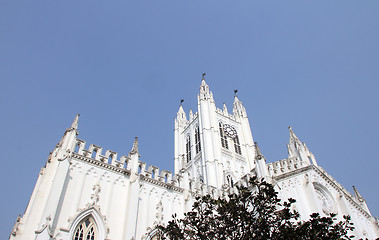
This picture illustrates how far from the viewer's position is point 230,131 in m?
55.5

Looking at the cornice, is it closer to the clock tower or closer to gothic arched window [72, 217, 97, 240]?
gothic arched window [72, 217, 97, 240]

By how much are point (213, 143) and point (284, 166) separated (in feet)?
78.1

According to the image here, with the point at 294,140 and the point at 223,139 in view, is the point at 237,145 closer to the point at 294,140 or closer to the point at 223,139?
the point at 223,139

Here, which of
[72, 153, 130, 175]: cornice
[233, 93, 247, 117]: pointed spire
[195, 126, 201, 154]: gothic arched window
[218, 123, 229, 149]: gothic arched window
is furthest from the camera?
[233, 93, 247, 117]: pointed spire

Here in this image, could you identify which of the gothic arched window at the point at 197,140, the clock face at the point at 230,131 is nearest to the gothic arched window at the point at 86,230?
the gothic arched window at the point at 197,140

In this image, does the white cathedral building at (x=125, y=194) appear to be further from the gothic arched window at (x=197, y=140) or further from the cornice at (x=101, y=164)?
the gothic arched window at (x=197, y=140)

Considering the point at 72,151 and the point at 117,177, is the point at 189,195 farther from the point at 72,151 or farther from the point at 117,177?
the point at 72,151

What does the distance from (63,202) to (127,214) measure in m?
4.26

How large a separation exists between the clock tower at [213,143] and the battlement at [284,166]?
17.8m

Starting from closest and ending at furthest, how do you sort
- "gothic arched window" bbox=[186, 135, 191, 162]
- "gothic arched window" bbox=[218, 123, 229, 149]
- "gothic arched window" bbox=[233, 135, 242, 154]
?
"gothic arched window" bbox=[218, 123, 229, 149] < "gothic arched window" bbox=[186, 135, 191, 162] < "gothic arched window" bbox=[233, 135, 242, 154]

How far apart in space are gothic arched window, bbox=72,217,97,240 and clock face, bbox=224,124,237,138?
126ft

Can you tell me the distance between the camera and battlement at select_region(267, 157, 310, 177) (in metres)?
24.1

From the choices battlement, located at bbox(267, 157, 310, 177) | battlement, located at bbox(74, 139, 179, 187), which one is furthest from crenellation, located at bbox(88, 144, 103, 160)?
battlement, located at bbox(267, 157, 310, 177)

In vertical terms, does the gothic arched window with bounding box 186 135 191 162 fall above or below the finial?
above
